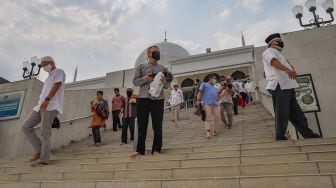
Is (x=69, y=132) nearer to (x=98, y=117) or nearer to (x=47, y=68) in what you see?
(x=98, y=117)

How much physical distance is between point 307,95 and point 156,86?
12.8 ft

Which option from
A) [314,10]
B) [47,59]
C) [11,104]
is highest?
[314,10]

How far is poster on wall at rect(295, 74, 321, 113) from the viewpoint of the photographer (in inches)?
223

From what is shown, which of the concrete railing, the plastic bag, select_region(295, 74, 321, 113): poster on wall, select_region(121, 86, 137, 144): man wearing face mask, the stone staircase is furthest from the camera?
the concrete railing

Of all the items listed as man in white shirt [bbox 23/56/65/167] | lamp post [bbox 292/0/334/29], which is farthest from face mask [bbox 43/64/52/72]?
lamp post [bbox 292/0/334/29]

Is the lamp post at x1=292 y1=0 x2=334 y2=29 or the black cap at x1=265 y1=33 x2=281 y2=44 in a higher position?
the lamp post at x1=292 y1=0 x2=334 y2=29

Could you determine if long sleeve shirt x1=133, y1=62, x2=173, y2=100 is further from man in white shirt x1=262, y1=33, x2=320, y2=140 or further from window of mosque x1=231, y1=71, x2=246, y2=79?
window of mosque x1=231, y1=71, x2=246, y2=79

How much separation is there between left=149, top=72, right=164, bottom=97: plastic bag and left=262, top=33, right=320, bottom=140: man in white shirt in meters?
1.83

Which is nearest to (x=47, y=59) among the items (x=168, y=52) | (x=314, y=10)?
(x=314, y=10)

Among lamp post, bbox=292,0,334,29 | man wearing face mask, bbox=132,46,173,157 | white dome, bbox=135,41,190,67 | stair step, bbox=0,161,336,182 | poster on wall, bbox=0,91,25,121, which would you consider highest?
white dome, bbox=135,41,190,67

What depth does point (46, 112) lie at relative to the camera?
4.31 m

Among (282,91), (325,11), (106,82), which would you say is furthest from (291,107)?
(106,82)

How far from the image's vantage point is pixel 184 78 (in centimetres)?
2081

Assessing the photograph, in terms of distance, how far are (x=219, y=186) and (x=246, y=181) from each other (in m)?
0.27
